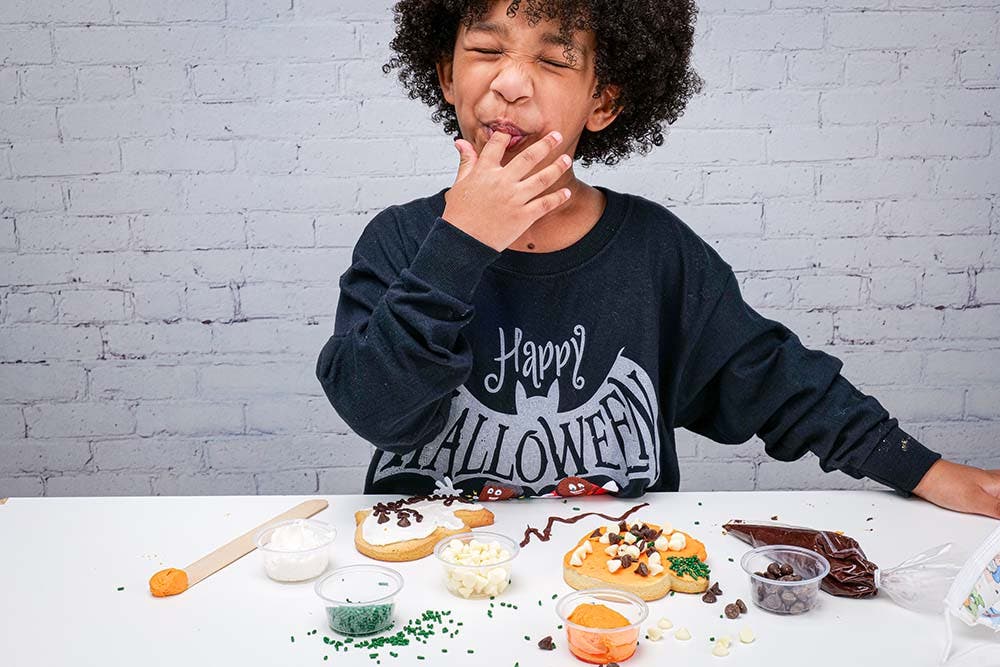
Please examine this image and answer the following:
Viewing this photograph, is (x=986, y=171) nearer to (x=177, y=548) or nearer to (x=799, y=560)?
(x=799, y=560)

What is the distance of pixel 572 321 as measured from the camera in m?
1.54

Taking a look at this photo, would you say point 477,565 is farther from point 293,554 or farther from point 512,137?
point 512,137

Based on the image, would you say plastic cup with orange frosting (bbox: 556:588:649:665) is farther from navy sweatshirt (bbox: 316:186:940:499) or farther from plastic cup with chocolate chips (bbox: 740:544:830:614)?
navy sweatshirt (bbox: 316:186:940:499)

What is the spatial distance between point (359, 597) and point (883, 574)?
1.91 ft

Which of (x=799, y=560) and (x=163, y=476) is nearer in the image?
(x=799, y=560)

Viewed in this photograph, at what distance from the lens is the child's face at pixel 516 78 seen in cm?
137

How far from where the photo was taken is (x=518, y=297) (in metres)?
1.54

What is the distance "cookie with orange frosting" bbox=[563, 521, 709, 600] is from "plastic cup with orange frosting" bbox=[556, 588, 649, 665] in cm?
7

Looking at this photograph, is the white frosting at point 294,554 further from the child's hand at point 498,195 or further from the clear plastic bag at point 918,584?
Answer: the clear plastic bag at point 918,584

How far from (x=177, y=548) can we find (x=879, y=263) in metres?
2.01

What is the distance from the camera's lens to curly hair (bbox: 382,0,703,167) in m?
1.42

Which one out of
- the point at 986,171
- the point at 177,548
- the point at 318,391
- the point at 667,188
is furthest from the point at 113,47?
the point at 986,171

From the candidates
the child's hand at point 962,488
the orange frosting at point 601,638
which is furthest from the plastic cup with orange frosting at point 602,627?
the child's hand at point 962,488

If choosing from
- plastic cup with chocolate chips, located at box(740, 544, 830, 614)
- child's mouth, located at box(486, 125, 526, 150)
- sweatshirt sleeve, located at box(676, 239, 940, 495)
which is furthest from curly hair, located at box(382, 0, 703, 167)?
plastic cup with chocolate chips, located at box(740, 544, 830, 614)
